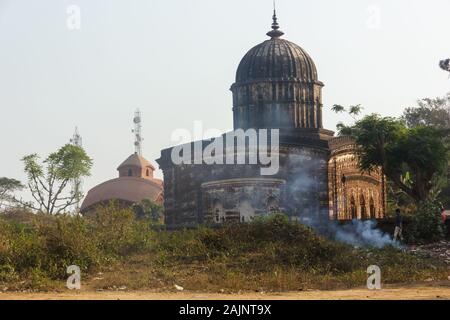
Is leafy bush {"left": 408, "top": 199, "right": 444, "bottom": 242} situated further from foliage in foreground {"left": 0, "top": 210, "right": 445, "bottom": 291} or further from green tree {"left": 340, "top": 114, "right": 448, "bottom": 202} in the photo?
green tree {"left": 340, "top": 114, "right": 448, "bottom": 202}

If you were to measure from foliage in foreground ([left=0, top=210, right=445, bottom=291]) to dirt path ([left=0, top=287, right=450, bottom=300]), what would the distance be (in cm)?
93

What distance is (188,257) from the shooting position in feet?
65.9

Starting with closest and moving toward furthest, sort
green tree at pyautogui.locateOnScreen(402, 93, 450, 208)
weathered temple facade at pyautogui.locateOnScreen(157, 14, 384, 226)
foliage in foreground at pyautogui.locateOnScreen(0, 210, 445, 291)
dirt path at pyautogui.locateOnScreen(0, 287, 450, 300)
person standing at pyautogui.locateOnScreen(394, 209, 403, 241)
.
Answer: dirt path at pyautogui.locateOnScreen(0, 287, 450, 300) < foliage in foreground at pyautogui.locateOnScreen(0, 210, 445, 291) < person standing at pyautogui.locateOnScreen(394, 209, 403, 241) < weathered temple facade at pyautogui.locateOnScreen(157, 14, 384, 226) < green tree at pyautogui.locateOnScreen(402, 93, 450, 208)

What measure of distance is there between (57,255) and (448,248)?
1205 cm

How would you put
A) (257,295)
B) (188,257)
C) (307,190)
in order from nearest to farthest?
(257,295), (188,257), (307,190)

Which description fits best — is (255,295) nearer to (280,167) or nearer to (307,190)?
(280,167)

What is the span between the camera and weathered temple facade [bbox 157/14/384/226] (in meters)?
29.8

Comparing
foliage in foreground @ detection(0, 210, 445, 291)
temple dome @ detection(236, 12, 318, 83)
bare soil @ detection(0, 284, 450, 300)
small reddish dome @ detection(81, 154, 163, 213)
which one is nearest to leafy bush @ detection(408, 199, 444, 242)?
foliage in foreground @ detection(0, 210, 445, 291)

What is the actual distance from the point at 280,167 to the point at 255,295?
595 inches

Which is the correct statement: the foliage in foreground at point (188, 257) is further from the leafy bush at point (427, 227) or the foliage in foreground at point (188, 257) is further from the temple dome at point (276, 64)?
the temple dome at point (276, 64)

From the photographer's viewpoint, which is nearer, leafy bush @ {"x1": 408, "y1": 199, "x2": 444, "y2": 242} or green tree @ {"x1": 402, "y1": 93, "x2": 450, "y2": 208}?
leafy bush @ {"x1": 408, "y1": 199, "x2": 444, "y2": 242}

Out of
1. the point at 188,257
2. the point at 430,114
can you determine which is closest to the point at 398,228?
the point at 188,257

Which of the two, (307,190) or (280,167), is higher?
(280,167)

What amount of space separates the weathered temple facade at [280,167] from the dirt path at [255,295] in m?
11.7
